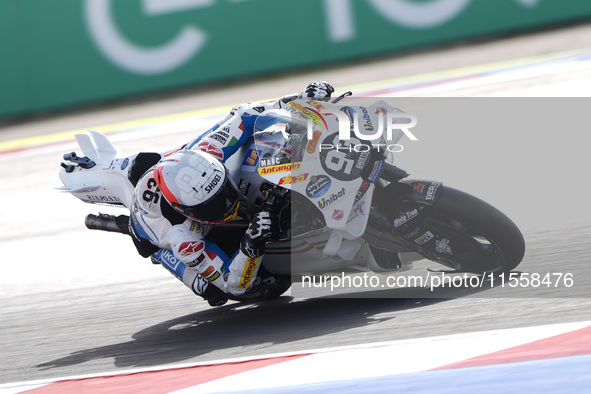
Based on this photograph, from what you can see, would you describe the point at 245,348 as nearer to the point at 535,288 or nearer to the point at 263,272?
the point at 263,272

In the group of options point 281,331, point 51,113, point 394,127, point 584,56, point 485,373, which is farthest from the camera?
point 51,113

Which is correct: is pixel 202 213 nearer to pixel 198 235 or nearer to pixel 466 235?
pixel 198 235

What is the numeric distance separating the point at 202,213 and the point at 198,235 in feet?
1.24

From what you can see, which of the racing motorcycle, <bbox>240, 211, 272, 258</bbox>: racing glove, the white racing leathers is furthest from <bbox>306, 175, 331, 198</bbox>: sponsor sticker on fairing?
the white racing leathers

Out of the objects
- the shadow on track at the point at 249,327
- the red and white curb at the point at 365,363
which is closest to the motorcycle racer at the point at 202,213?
the shadow on track at the point at 249,327

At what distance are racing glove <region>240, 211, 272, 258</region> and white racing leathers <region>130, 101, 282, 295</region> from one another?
0.07 meters

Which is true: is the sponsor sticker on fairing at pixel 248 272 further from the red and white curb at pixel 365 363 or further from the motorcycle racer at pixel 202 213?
the red and white curb at pixel 365 363

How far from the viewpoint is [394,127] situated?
14.4 feet

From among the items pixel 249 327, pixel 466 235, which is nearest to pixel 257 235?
pixel 249 327

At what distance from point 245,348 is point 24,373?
1.37m

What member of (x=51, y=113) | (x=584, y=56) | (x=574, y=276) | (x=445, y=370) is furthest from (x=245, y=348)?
(x=51, y=113)

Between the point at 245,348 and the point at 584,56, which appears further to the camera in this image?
the point at 584,56

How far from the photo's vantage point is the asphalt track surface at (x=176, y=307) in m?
4.33

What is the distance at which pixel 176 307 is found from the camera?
18.6 feet
